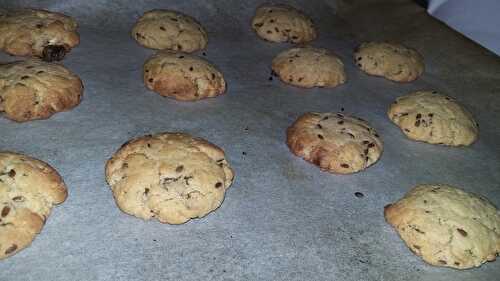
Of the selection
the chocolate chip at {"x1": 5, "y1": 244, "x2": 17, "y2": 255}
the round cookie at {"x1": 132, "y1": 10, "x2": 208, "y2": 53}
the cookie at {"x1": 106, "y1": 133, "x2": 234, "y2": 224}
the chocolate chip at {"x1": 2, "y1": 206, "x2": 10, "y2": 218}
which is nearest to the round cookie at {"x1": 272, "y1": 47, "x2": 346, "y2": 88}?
the round cookie at {"x1": 132, "y1": 10, "x2": 208, "y2": 53}

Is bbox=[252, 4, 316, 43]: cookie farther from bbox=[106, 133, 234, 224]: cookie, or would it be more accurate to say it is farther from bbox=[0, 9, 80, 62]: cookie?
bbox=[106, 133, 234, 224]: cookie

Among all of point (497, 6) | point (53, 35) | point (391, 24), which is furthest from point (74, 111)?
point (497, 6)

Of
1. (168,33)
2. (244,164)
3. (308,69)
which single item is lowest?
(244,164)

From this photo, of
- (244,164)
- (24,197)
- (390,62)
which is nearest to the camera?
(24,197)

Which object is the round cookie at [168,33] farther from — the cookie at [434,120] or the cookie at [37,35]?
→ the cookie at [434,120]

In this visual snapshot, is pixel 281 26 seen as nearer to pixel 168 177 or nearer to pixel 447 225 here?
pixel 168 177

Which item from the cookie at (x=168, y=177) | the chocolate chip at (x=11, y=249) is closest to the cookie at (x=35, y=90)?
the cookie at (x=168, y=177)

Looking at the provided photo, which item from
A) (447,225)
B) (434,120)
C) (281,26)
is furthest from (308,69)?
(447,225)

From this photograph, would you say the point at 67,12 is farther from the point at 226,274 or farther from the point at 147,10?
the point at 226,274
